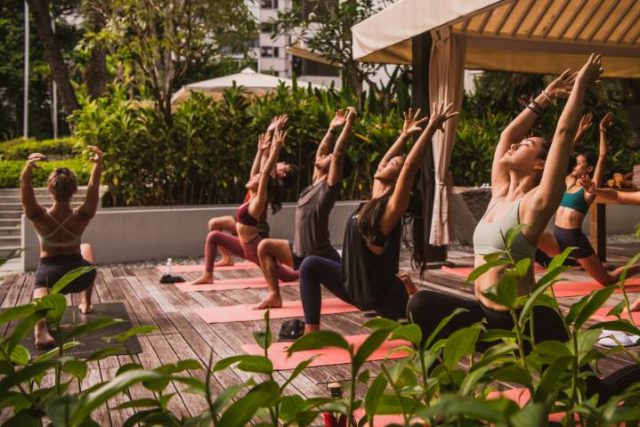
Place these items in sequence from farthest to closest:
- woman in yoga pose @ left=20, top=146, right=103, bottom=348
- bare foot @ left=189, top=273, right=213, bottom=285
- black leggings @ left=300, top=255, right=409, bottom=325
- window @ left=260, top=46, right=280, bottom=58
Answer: window @ left=260, top=46, right=280, bottom=58
bare foot @ left=189, top=273, right=213, bottom=285
woman in yoga pose @ left=20, top=146, right=103, bottom=348
black leggings @ left=300, top=255, right=409, bottom=325

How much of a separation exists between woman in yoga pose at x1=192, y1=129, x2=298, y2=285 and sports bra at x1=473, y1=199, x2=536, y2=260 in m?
→ 2.96

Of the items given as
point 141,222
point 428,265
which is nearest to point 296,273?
point 428,265

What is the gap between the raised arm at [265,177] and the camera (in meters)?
5.75

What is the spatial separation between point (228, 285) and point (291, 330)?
2431 millimetres

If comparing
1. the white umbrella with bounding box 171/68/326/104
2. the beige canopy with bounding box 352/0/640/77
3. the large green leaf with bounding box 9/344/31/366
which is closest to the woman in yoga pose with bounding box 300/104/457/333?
the beige canopy with bounding box 352/0/640/77

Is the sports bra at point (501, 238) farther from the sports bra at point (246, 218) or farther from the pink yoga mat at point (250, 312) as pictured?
the sports bra at point (246, 218)

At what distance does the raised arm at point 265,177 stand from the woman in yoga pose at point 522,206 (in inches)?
103

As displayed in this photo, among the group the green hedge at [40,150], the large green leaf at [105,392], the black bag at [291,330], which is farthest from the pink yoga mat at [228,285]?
the green hedge at [40,150]

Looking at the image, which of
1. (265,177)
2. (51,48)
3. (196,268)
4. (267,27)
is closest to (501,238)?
(265,177)

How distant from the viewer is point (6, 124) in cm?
3550

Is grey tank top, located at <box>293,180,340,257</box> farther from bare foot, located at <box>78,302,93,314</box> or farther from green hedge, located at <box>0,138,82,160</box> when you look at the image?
green hedge, located at <box>0,138,82,160</box>

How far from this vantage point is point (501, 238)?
2.97 meters

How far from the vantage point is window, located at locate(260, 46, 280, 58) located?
6475cm

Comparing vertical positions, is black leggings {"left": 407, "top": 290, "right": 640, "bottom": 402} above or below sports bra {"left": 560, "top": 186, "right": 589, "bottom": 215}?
below
